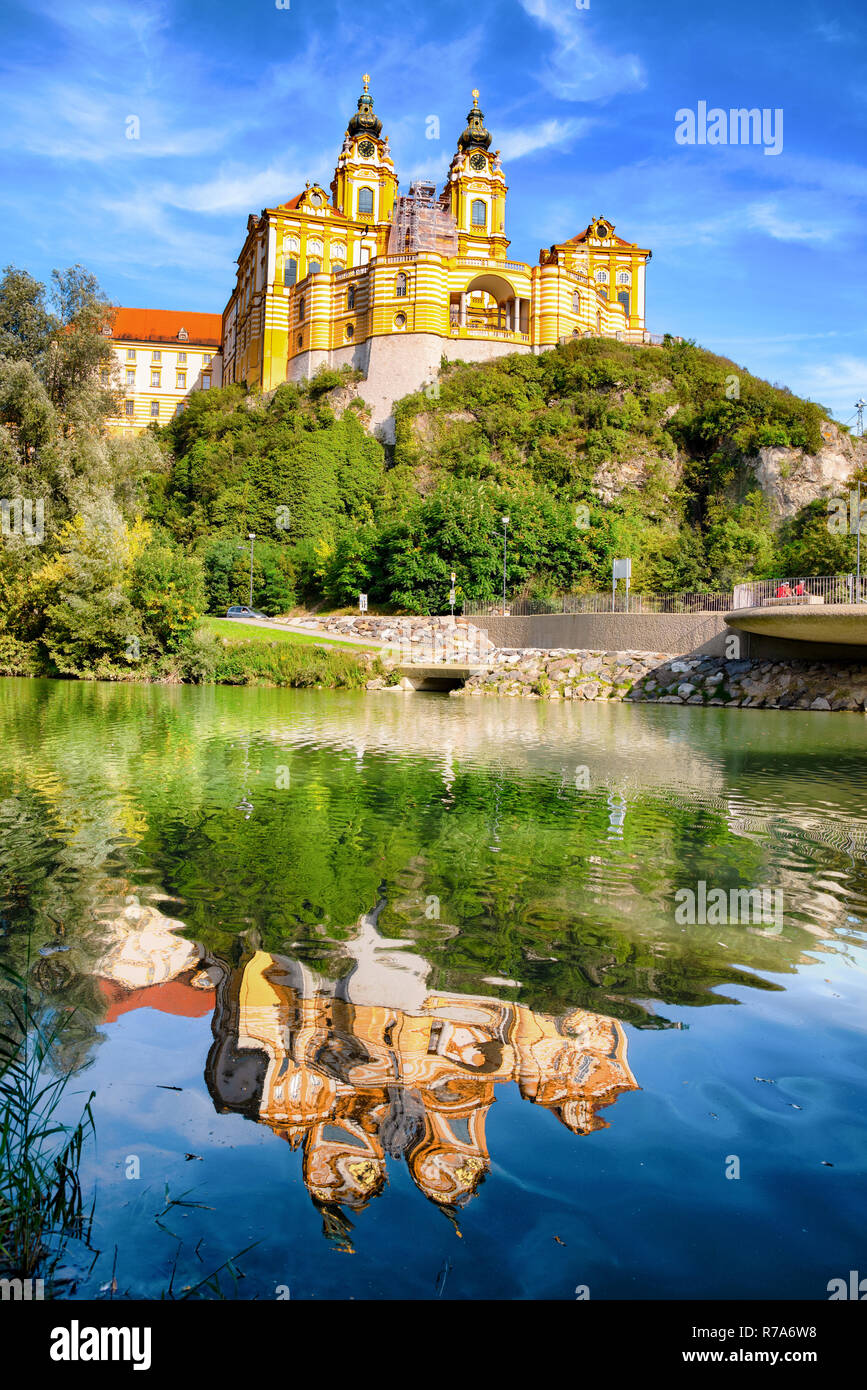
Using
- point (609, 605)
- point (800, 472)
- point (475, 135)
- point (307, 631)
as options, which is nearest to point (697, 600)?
point (609, 605)

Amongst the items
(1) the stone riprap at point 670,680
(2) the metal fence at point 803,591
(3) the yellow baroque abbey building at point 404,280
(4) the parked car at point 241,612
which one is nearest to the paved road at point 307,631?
(4) the parked car at point 241,612

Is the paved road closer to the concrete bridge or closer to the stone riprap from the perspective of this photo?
the stone riprap

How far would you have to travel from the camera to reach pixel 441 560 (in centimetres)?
4525

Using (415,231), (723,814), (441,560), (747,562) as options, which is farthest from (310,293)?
(723,814)

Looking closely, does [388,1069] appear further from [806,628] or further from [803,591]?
[803,591]

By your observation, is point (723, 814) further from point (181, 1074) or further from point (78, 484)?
point (78, 484)

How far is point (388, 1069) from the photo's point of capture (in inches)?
156

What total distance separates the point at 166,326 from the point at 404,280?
4207cm

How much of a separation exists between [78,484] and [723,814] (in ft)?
102

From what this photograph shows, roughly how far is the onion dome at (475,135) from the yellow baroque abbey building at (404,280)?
107 mm

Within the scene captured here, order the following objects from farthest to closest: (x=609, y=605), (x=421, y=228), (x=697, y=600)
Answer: (x=421, y=228)
(x=609, y=605)
(x=697, y=600)

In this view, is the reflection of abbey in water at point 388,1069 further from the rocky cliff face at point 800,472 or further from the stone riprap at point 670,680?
the rocky cliff face at point 800,472

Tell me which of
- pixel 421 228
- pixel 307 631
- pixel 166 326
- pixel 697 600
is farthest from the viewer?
pixel 166 326

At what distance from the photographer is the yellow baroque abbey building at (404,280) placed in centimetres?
6222
